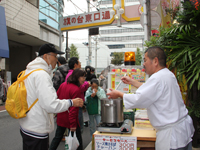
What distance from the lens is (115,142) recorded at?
2391 millimetres

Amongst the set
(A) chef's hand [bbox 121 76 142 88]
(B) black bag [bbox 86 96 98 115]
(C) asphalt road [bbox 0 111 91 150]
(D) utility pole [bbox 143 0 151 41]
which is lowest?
(C) asphalt road [bbox 0 111 91 150]

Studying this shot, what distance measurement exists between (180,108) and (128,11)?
33.4ft

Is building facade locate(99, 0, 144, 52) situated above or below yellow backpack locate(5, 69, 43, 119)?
above

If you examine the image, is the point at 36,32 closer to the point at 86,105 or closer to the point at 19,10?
the point at 19,10

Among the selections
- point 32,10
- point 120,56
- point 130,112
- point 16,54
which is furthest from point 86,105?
point 120,56

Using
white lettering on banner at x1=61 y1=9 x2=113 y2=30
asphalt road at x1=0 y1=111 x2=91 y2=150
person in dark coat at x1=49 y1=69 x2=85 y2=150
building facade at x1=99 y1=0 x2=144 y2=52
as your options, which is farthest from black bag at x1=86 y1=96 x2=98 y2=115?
building facade at x1=99 y1=0 x2=144 y2=52

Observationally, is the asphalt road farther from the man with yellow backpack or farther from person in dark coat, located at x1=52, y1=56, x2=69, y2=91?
the man with yellow backpack

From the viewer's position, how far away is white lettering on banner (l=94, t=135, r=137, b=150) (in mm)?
2357

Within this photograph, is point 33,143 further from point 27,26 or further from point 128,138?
point 27,26

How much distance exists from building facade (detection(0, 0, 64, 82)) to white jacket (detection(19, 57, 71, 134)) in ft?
37.3

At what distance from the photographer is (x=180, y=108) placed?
1.94 meters

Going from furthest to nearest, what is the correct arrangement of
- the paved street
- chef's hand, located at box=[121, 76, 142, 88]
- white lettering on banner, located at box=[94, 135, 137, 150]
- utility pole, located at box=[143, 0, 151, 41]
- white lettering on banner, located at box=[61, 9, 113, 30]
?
white lettering on banner, located at box=[61, 9, 113, 30] → utility pole, located at box=[143, 0, 151, 41] → the paved street → chef's hand, located at box=[121, 76, 142, 88] → white lettering on banner, located at box=[94, 135, 137, 150]

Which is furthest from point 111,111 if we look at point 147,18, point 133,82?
point 147,18

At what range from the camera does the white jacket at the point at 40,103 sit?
2088mm
